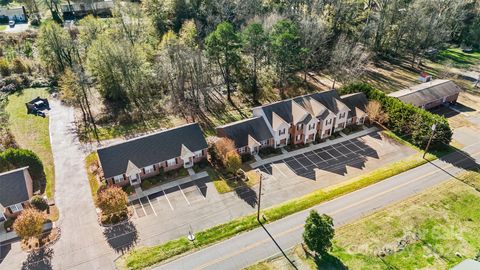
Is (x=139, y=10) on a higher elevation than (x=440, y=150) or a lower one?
higher

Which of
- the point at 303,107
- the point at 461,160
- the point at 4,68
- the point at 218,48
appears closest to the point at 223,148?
the point at 303,107

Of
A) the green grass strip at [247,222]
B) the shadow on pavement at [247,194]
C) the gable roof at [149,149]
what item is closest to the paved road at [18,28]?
the gable roof at [149,149]

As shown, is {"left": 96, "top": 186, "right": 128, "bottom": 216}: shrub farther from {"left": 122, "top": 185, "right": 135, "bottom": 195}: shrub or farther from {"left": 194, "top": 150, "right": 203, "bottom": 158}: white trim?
{"left": 194, "top": 150, "right": 203, "bottom": 158}: white trim

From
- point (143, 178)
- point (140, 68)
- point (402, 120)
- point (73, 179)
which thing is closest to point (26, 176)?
point (73, 179)

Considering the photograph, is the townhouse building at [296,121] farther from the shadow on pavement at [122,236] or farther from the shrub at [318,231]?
the shrub at [318,231]

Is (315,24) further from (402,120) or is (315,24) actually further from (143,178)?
(143,178)

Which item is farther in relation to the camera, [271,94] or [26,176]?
[271,94]
